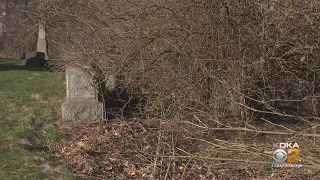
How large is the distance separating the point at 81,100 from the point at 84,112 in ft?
0.90

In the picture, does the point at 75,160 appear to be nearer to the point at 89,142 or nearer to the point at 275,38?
the point at 89,142

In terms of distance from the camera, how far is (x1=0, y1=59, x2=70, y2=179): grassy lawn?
5164 millimetres

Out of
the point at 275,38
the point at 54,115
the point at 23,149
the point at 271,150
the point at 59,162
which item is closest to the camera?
the point at 271,150

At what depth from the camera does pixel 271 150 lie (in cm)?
510

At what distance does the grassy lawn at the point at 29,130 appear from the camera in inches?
203

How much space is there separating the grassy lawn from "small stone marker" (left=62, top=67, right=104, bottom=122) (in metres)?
0.38

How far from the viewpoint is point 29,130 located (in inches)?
275

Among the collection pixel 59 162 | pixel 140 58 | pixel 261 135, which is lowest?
pixel 59 162

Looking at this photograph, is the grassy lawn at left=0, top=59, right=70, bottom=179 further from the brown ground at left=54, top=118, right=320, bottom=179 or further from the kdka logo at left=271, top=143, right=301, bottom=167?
the kdka logo at left=271, top=143, right=301, bottom=167

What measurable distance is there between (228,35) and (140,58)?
4.93 feet

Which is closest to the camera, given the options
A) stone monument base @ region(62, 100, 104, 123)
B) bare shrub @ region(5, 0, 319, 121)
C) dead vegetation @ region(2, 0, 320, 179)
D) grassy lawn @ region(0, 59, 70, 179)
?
grassy lawn @ region(0, 59, 70, 179)

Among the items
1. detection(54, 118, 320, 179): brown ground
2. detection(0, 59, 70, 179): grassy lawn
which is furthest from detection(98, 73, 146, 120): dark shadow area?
detection(54, 118, 320, 179): brown ground

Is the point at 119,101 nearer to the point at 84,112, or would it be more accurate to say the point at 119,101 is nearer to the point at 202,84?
the point at 84,112

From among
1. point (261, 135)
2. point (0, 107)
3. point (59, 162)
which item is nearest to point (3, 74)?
point (0, 107)
